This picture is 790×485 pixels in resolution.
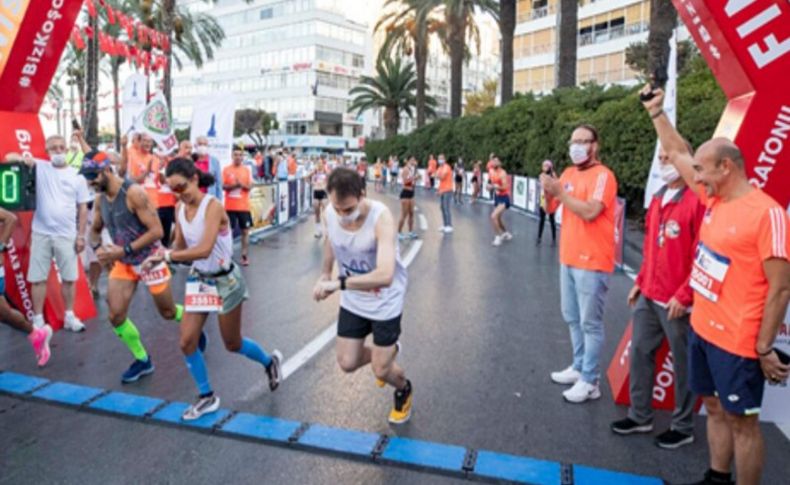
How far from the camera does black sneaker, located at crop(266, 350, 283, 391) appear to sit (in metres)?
5.08

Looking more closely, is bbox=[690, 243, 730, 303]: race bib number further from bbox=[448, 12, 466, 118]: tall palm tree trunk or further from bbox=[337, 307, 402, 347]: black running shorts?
bbox=[448, 12, 466, 118]: tall palm tree trunk

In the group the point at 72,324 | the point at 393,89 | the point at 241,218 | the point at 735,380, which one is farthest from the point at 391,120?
the point at 735,380

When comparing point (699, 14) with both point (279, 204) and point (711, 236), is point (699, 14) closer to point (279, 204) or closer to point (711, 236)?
point (711, 236)

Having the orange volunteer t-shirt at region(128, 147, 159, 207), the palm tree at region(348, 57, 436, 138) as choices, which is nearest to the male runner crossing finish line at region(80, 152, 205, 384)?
the orange volunteer t-shirt at region(128, 147, 159, 207)

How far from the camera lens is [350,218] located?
3975 mm

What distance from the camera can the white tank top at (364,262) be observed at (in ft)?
13.3

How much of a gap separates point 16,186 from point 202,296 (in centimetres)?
275

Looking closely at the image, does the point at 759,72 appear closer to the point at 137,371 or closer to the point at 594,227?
the point at 594,227

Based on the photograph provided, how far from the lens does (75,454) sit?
3957 millimetres

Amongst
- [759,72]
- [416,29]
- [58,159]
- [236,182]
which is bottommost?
[236,182]

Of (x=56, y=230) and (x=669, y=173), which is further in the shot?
(x=56, y=230)

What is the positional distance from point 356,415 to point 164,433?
4.47 ft

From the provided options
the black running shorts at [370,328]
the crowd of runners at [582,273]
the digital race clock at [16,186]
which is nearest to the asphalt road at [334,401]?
the crowd of runners at [582,273]

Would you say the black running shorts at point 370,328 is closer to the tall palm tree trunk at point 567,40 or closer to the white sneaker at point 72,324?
the white sneaker at point 72,324
